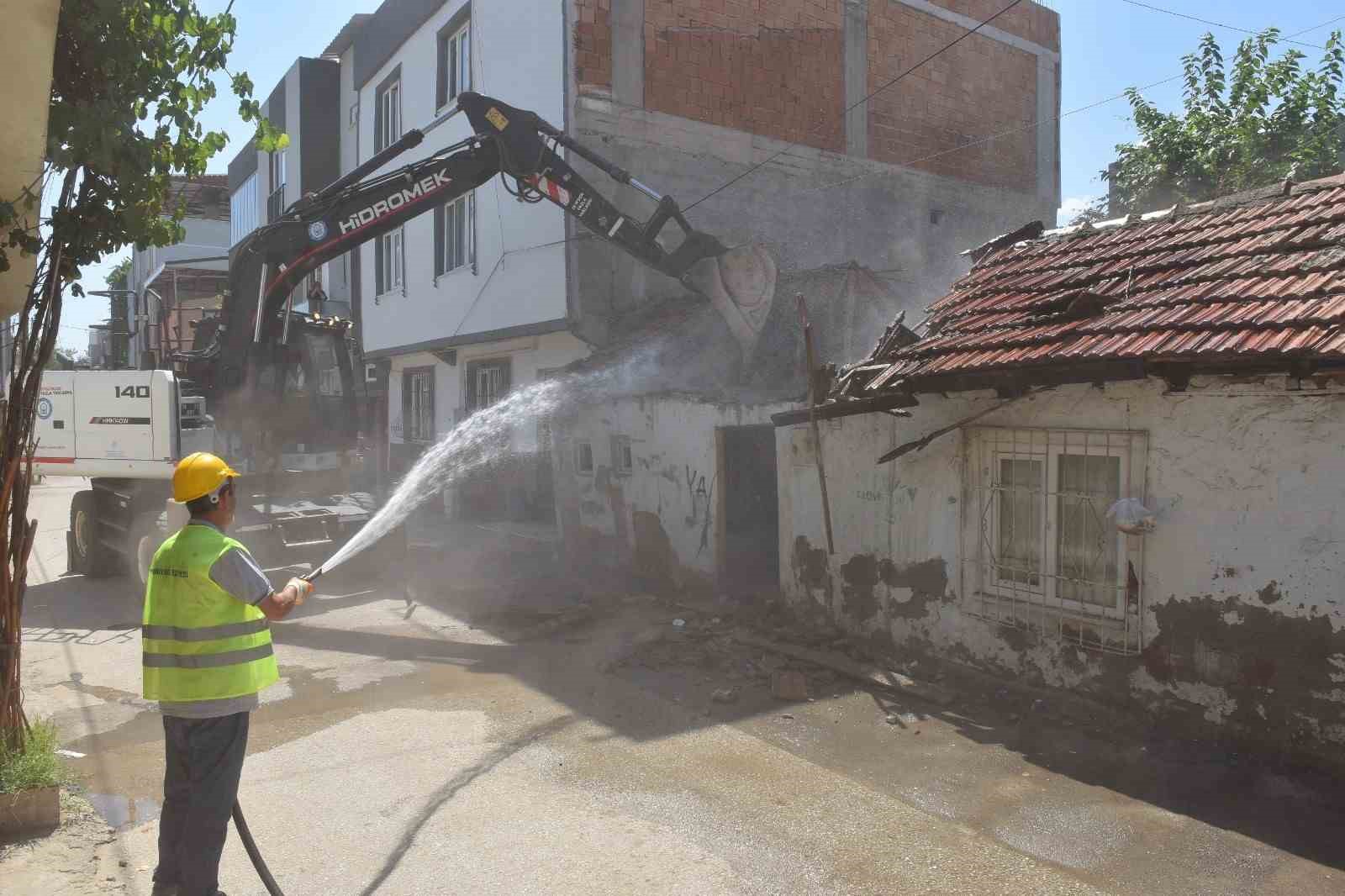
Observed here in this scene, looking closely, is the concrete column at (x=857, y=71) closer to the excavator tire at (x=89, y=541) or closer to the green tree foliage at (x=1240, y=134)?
the green tree foliage at (x=1240, y=134)

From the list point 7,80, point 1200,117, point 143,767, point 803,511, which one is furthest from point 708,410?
point 1200,117

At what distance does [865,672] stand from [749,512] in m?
3.78

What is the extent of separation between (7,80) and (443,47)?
48.6 ft

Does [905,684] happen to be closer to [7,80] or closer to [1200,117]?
[7,80]

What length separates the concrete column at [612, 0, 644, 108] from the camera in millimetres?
14070

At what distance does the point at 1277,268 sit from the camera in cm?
584

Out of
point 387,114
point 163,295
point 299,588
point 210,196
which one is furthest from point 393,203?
point 210,196

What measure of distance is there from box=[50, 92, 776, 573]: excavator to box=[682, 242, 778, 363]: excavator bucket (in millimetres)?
15

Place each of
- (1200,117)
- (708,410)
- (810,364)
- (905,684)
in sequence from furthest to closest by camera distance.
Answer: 1. (1200,117)
2. (708,410)
3. (810,364)
4. (905,684)

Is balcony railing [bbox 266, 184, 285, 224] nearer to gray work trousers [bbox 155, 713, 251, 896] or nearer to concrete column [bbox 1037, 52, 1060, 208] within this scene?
concrete column [bbox 1037, 52, 1060, 208]

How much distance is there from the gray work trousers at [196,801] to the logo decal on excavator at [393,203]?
8.40 m

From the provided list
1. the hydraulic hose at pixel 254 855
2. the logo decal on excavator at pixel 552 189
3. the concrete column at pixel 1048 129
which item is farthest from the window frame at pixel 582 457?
the concrete column at pixel 1048 129

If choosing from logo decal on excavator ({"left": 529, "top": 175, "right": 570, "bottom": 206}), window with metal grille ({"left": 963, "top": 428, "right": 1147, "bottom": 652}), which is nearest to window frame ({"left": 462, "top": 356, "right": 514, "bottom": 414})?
logo decal on excavator ({"left": 529, "top": 175, "right": 570, "bottom": 206})

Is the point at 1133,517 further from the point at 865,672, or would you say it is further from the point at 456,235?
the point at 456,235
